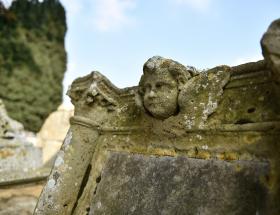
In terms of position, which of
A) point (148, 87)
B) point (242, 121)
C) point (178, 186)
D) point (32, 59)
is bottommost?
point (178, 186)

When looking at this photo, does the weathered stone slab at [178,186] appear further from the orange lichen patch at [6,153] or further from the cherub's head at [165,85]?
the orange lichen patch at [6,153]

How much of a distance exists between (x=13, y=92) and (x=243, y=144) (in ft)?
51.3

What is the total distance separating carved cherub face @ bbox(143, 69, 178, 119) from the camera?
7.45ft

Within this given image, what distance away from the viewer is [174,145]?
2.23 meters

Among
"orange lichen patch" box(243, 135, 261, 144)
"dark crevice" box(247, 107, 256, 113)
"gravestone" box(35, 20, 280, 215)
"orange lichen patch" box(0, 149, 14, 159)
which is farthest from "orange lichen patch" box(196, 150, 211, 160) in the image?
"orange lichen patch" box(0, 149, 14, 159)

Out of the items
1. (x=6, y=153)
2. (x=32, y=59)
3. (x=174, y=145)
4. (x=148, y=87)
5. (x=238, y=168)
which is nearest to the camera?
(x=238, y=168)

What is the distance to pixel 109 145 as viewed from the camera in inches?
108

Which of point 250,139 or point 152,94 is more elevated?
point 152,94

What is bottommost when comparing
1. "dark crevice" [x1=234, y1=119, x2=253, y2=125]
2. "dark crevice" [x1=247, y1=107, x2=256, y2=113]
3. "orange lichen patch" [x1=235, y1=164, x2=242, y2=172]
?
"orange lichen patch" [x1=235, y1=164, x2=242, y2=172]

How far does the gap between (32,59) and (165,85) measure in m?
15.9

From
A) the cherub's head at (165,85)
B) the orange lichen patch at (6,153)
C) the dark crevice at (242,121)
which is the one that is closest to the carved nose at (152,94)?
the cherub's head at (165,85)

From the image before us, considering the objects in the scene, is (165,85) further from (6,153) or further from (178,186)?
(6,153)

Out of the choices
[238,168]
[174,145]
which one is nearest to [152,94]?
[174,145]

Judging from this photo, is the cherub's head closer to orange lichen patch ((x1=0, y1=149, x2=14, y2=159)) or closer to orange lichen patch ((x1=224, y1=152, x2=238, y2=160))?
orange lichen patch ((x1=224, y1=152, x2=238, y2=160))
